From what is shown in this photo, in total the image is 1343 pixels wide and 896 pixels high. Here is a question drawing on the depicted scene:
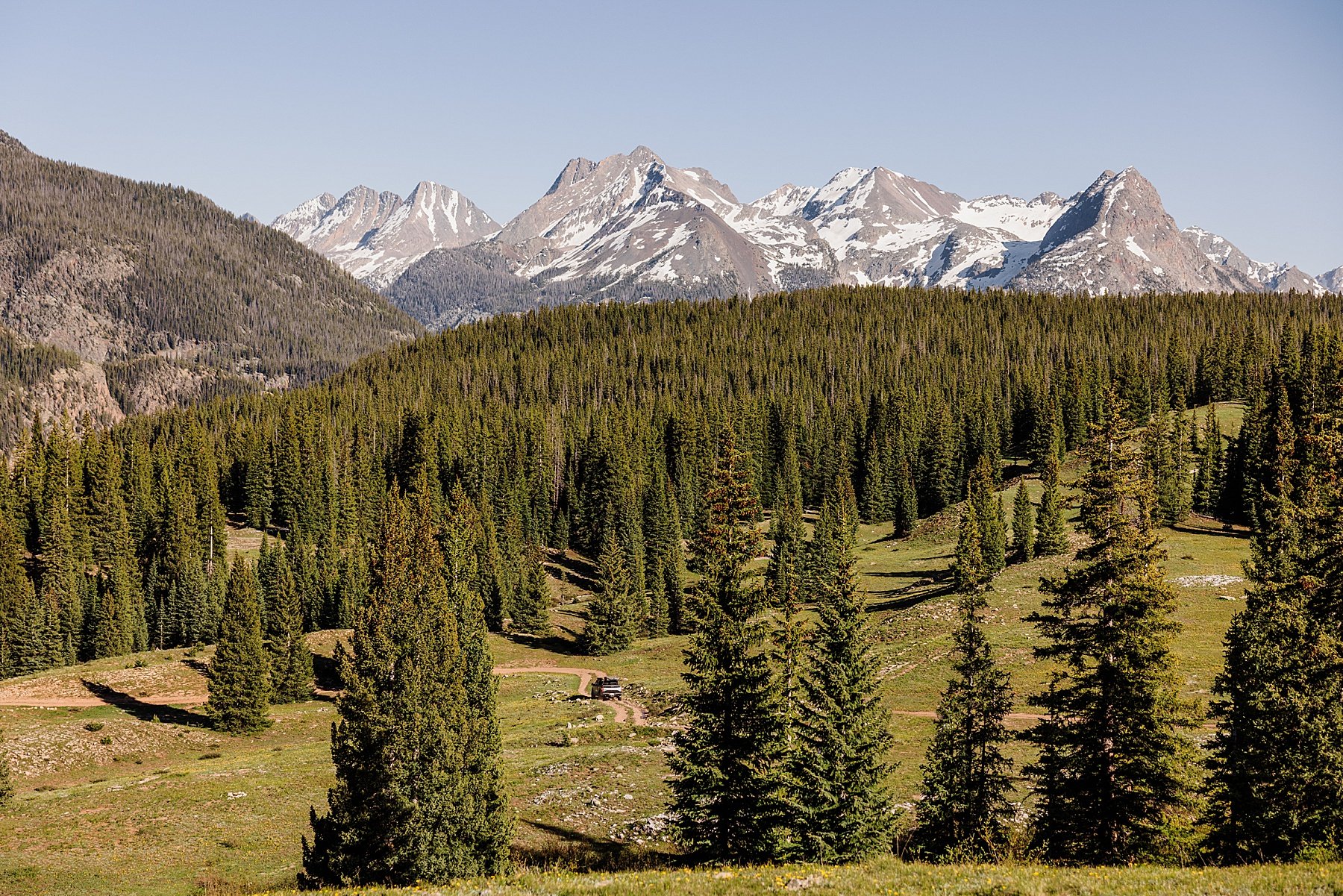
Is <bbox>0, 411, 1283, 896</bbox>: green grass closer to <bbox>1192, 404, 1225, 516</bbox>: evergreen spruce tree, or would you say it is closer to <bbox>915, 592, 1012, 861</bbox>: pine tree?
<bbox>915, 592, 1012, 861</bbox>: pine tree

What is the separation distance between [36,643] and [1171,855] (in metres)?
97.0

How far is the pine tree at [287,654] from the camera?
73938mm

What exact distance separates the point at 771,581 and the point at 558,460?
110226mm

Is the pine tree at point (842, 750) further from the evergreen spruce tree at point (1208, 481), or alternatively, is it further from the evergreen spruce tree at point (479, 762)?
the evergreen spruce tree at point (1208, 481)

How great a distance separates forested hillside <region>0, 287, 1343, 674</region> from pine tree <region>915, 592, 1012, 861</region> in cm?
5352

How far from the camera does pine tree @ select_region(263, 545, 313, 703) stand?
73938mm

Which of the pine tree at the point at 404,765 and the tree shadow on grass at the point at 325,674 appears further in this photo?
the tree shadow on grass at the point at 325,674

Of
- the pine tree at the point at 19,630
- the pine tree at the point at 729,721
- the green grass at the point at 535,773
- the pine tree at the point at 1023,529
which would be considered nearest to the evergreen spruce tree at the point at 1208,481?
the green grass at the point at 535,773

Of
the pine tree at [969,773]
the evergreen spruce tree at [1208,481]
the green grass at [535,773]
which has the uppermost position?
the evergreen spruce tree at [1208,481]

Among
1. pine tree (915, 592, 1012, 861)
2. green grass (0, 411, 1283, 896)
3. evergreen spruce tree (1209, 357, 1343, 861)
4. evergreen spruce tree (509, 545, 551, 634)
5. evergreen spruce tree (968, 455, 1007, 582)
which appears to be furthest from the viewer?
evergreen spruce tree (509, 545, 551, 634)

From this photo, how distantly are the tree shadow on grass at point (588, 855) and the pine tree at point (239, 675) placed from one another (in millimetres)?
37434

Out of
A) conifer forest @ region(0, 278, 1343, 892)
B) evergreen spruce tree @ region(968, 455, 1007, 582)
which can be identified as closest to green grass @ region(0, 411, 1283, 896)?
conifer forest @ region(0, 278, 1343, 892)

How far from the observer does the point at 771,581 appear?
146ft

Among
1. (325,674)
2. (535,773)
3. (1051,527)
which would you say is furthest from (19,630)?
(1051,527)
